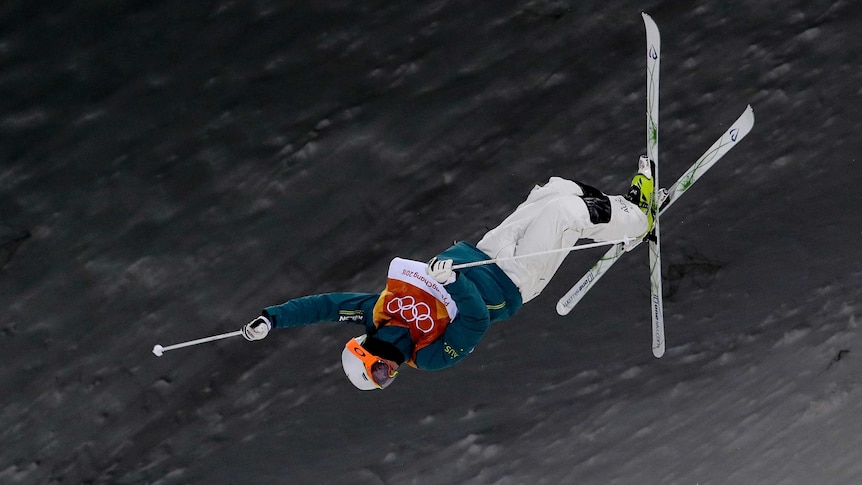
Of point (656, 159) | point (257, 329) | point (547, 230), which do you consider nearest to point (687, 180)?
point (656, 159)

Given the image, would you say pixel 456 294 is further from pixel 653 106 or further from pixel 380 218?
pixel 653 106

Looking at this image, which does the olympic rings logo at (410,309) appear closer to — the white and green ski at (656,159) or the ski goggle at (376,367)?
the ski goggle at (376,367)

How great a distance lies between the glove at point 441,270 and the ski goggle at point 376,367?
0.37 m

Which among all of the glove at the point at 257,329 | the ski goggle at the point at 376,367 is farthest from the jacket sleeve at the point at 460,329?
the glove at the point at 257,329

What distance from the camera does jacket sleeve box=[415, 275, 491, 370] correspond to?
Result: 123 inches

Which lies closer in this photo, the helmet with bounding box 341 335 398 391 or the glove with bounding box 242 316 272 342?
the glove with bounding box 242 316 272 342

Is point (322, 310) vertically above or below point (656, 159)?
above

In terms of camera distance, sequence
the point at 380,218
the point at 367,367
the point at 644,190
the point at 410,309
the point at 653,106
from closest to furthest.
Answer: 1. the point at 367,367
2. the point at 410,309
3. the point at 644,190
4. the point at 653,106
5. the point at 380,218

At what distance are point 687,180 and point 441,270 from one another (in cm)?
132

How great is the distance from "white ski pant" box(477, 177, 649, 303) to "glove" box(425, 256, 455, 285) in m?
0.33

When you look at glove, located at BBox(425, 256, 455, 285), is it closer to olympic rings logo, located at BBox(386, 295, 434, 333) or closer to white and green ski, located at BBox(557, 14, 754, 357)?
olympic rings logo, located at BBox(386, 295, 434, 333)

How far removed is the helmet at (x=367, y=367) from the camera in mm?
3107

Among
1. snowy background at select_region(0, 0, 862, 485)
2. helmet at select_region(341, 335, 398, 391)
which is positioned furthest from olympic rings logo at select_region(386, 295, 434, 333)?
snowy background at select_region(0, 0, 862, 485)

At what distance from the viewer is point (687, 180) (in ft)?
12.1
